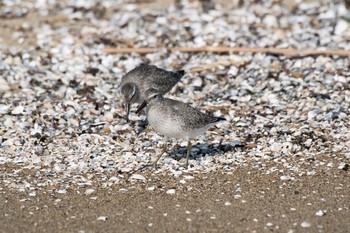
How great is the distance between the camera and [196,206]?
25.9 ft

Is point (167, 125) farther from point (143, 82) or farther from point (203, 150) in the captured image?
point (143, 82)

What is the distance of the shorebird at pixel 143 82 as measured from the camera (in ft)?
34.8

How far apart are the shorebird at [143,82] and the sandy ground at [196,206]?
6.96 feet

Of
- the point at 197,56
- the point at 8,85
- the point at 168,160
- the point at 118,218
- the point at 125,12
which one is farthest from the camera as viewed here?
the point at 125,12

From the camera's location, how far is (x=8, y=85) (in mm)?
11633

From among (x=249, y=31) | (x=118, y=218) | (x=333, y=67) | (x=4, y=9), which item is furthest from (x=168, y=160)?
(x=4, y=9)

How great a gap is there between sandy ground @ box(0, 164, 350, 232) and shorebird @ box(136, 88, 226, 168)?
568 mm

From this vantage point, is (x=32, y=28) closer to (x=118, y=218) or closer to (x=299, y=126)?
(x=299, y=126)

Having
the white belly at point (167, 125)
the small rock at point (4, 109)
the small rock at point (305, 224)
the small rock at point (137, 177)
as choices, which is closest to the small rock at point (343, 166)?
the small rock at point (305, 224)

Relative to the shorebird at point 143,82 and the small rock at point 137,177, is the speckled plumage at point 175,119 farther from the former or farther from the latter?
the shorebird at point 143,82

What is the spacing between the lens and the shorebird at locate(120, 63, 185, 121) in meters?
10.6

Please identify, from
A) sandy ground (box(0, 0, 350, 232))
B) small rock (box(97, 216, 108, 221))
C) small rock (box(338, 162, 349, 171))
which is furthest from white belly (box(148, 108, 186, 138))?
small rock (box(338, 162, 349, 171))

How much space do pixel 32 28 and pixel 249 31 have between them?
14.4 ft

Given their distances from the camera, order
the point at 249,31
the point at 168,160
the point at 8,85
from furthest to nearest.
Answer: the point at 249,31 → the point at 8,85 → the point at 168,160
